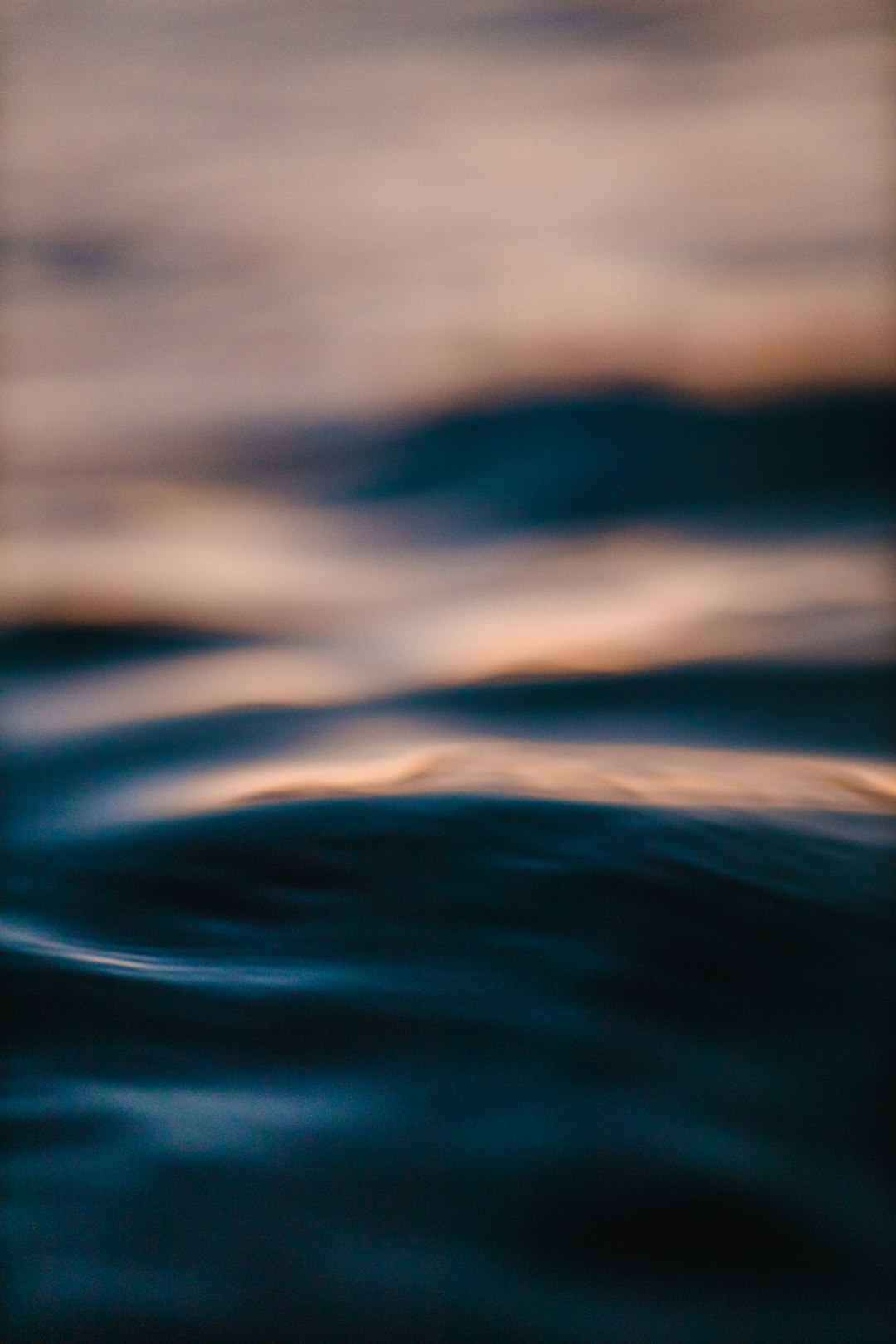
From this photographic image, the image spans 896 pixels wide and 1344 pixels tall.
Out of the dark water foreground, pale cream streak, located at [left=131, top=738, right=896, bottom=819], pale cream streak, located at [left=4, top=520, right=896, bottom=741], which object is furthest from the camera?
pale cream streak, located at [left=4, top=520, right=896, bottom=741]

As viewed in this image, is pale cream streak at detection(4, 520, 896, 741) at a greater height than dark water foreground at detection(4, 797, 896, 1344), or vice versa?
pale cream streak at detection(4, 520, 896, 741)

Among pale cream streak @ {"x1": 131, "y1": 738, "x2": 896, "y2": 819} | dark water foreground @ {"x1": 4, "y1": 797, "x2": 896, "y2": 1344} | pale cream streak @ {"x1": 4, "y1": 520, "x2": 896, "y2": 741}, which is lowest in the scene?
dark water foreground @ {"x1": 4, "y1": 797, "x2": 896, "y2": 1344}

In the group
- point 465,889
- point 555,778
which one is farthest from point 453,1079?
A: point 555,778

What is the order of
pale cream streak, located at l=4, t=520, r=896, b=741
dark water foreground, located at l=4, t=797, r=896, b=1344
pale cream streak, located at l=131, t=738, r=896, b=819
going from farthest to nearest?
pale cream streak, located at l=4, t=520, r=896, b=741 → pale cream streak, located at l=131, t=738, r=896, b=819 → dark water foreground, located at l=4, t=797, r=896, b=1344

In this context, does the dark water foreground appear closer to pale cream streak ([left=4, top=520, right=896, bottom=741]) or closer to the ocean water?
the ocean water

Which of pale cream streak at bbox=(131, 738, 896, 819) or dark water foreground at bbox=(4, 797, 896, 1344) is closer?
dark water foreground at bbox=(4, 797, 896, 1344)

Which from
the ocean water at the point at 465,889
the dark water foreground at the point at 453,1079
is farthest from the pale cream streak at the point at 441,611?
the dark water foreground at the point at 453,1079

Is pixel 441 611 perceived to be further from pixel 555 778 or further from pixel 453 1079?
pixel 453 1079

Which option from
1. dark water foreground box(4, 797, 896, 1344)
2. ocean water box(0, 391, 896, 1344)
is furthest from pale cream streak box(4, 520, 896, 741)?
dark water foreground box(4, 797, 896, 1344)
